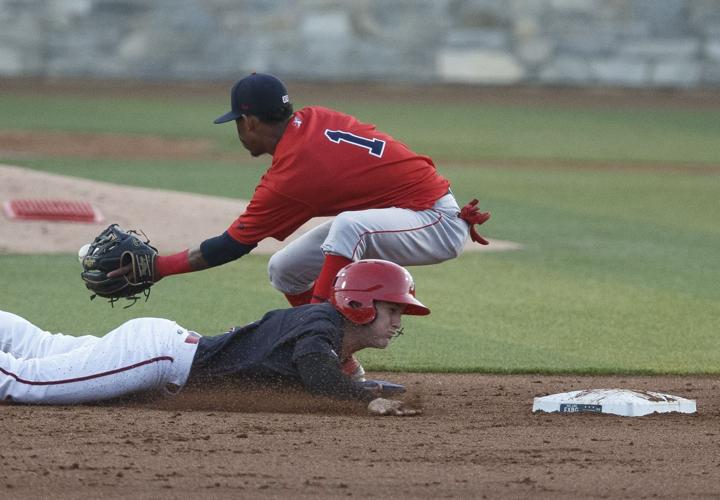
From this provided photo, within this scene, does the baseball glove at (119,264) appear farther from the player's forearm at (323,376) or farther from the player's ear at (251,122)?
the player's forearm at (323,376)

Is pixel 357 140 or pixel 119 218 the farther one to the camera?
pixel 119 218

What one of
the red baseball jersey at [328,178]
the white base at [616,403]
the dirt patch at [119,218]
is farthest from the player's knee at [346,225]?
the dirt patch at [119,218]

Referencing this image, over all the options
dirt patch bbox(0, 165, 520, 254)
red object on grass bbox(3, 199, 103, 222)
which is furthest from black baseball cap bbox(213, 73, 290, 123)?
red object on grass bbox(3, 199, 103, 222)

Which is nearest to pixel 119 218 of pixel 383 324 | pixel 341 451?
pixel 383 324

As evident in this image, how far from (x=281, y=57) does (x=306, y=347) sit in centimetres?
2359

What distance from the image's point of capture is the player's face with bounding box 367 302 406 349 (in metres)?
5.24

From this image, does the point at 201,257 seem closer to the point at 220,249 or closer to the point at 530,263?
the point at 220,249

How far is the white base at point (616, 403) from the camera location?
5.38 m

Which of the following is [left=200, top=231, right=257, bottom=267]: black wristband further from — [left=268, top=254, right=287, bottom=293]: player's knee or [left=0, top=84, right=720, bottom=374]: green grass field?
[left=0, top=84, right=720, bottom=374]: green grass field

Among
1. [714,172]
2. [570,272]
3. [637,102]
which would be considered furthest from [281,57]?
[570,272]

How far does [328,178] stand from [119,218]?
5.39 meters

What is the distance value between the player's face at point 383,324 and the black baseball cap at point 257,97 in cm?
111

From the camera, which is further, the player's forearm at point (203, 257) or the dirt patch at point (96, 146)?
the dirt patch at point (96, 146)

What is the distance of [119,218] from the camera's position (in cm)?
1081
